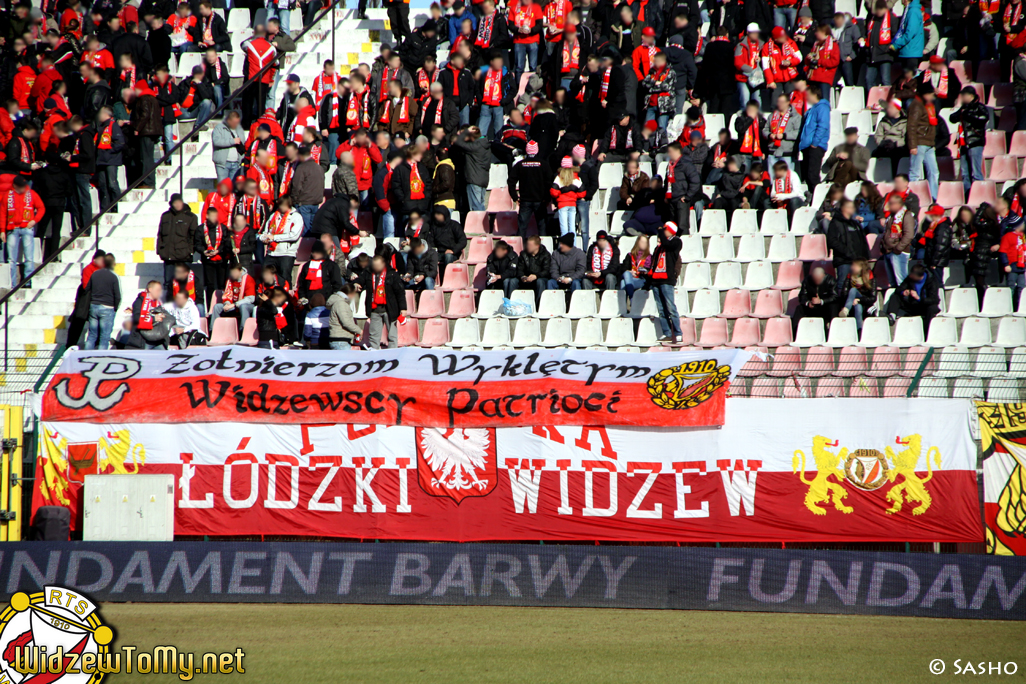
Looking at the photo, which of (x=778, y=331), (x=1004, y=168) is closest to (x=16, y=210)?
(x=778, y=331)

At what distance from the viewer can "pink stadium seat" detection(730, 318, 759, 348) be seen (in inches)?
616

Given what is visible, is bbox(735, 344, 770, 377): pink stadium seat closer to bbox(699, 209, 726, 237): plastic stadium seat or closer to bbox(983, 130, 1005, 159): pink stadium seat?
bbox(699, 209, 726, 237): plastic stadium seat

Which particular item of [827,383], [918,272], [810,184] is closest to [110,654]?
[827,383]

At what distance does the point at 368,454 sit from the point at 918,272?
27.0 ft

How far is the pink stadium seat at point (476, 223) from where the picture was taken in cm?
1797

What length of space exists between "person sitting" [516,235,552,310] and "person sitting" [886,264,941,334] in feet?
16.3

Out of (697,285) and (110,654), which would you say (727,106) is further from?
(110,654)

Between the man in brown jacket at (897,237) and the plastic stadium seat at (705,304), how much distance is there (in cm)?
253

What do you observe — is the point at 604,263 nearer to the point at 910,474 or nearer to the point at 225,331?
the point at 225,331

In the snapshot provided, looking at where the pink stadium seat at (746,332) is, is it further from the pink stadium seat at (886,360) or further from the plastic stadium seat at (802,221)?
the plastic stadium seat at (802,221)

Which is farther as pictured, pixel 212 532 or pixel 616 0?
pixel 616 0

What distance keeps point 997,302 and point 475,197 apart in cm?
812

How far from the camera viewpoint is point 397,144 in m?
18.1

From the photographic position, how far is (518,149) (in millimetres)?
17688
